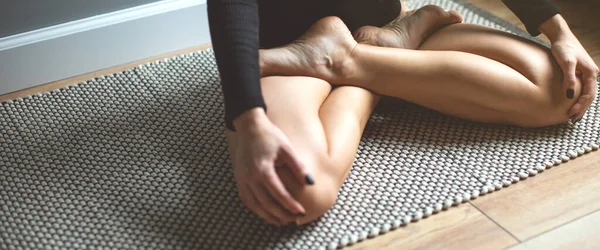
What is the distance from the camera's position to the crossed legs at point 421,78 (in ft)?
3.52

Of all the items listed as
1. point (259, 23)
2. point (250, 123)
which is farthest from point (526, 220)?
point (259, 23)

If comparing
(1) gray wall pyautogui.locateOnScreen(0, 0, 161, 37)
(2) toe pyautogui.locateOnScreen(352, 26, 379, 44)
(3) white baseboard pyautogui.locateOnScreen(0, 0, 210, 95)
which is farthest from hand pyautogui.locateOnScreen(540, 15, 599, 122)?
(1) gray wall pyautogui.locateOnScreen(0, 0, 161, 37)

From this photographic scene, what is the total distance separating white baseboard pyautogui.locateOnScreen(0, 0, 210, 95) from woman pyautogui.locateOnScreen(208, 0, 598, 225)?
402 mm

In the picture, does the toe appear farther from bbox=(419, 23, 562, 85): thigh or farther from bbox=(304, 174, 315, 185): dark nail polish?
bbox=(304, 174, 315, 185): dark nail polish

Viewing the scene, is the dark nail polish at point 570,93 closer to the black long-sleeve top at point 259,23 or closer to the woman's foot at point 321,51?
the black long-sleeve top at point 259,23

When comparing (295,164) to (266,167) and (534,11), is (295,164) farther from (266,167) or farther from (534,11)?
(534,11)

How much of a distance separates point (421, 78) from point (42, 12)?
0.82 m

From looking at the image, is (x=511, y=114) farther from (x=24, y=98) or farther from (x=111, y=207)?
(x=24, y=98)

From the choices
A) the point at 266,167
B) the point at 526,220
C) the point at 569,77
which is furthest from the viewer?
the point at 569,77

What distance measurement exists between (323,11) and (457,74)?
27 cm

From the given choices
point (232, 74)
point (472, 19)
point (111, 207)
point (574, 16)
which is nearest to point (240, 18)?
point (232, 74)

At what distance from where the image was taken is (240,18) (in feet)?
3.12

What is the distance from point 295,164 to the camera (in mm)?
855

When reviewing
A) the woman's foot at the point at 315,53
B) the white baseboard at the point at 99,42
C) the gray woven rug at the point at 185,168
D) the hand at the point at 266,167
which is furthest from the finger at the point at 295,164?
the white baseboard at the point at 99,42
